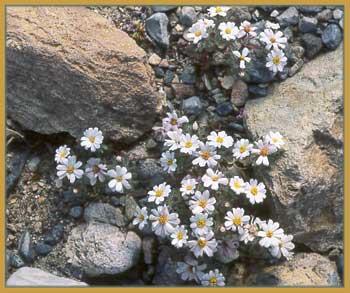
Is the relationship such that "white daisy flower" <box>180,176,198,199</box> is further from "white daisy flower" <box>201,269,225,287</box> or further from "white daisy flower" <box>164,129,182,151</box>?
"white daisy flower" <box>201,269,225,287</box>

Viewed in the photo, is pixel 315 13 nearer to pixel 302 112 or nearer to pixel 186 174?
pixel 302 112

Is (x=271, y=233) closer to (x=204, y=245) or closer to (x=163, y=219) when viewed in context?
(x=204, y=245)

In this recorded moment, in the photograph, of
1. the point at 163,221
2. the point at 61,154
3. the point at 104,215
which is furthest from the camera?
the point at 104,215

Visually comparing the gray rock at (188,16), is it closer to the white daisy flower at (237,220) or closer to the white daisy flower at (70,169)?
the white daisy flower at (70,169)

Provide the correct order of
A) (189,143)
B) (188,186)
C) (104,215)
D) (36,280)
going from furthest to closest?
(104,215), (189,143), (188,186), (36,280)

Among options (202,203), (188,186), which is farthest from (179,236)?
(188,186)

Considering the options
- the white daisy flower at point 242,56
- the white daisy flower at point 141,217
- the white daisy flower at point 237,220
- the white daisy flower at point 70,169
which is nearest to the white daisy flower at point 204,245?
the white daisy flower at point 237,220

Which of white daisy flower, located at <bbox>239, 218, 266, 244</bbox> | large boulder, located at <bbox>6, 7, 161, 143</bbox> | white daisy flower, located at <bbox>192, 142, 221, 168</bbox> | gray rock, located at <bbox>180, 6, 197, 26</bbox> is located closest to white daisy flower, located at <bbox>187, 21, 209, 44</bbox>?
gray rock, located at <bbox>180, 6, 197, 26</bbox>

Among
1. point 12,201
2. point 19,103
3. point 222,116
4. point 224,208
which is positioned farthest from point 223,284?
point 19,103
